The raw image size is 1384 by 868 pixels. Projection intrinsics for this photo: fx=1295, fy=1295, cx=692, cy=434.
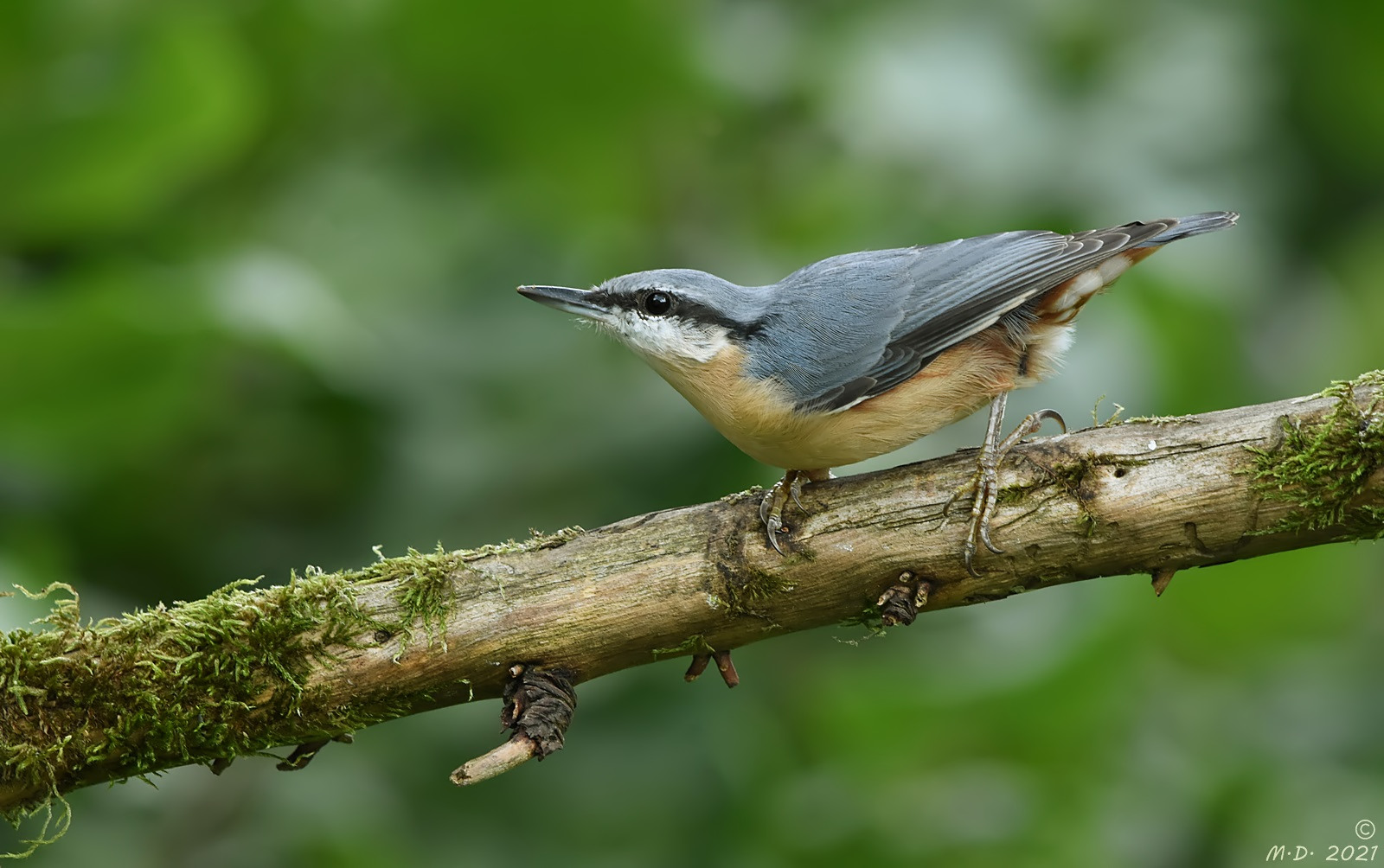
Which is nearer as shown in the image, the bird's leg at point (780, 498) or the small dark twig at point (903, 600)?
the small dark twig at point (903, 600)

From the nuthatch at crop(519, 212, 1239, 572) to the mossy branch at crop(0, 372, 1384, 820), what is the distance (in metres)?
0.30

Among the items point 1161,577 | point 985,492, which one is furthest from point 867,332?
point 1161,577

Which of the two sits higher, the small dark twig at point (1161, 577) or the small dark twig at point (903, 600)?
the small dark twig at point (1161, 577)

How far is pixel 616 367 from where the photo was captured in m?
4.40

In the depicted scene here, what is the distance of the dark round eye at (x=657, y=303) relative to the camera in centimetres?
349

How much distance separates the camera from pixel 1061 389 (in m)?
4.05

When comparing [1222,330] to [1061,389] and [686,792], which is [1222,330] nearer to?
[1061,389]

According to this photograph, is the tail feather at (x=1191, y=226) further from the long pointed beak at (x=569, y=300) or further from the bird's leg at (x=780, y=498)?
the long pointed beak at (x=569, y=300)

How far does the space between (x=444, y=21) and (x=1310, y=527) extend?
2877mm

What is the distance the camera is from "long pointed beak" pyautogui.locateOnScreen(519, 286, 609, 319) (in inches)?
139

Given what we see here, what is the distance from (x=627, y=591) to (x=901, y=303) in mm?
1135

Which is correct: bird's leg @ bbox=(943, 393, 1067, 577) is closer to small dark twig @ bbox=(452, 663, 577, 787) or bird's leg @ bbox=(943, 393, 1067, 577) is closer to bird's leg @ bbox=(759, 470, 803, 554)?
bird's leg @ bbox=(759, 470, 803, 554)

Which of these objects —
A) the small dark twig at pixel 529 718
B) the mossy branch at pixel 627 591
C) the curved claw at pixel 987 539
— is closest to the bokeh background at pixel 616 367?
the mossy branch at pixel 627 591

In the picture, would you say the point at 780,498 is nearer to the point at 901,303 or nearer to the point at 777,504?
the point at 777,504
